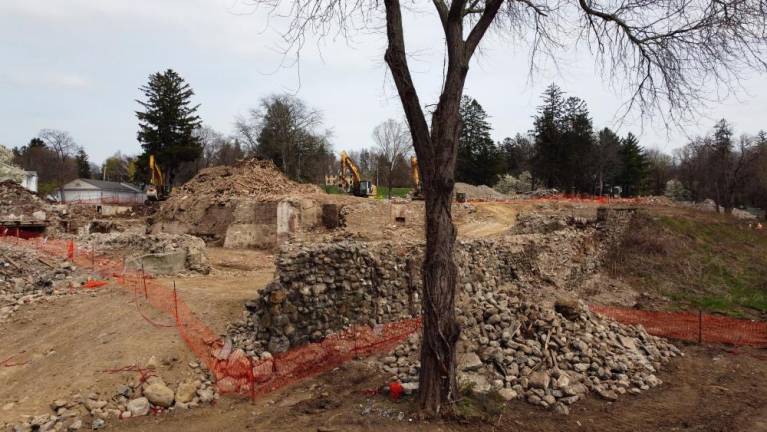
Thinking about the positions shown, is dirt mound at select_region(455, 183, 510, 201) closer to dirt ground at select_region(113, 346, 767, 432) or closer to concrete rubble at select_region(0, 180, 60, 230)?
concrete rubble at select_region(0, 180, 60, 230)

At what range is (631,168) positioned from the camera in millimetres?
48656

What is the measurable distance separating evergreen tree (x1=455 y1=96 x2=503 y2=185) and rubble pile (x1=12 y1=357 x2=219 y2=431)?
4127cm

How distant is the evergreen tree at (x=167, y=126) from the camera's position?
4200 centimetres

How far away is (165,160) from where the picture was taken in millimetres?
41875

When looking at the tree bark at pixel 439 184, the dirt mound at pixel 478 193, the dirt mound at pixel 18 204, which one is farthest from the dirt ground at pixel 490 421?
the dirt mound at pixel 478 193

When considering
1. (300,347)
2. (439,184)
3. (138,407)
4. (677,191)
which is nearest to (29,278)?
(138,407)

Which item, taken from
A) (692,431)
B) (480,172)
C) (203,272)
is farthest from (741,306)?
(480,172)

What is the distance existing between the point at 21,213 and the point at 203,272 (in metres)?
19.6

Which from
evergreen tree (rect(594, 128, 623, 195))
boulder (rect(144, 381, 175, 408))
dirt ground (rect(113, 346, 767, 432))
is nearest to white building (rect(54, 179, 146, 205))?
evergreen tree (rect(594, 128, 623, 195))

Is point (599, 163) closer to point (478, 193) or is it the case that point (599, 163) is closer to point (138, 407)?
point (478, 193)

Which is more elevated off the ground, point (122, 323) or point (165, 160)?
point (165, 160)

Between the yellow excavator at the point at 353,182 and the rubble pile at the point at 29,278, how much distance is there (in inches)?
656

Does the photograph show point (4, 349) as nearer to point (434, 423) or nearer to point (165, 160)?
point (434, 423)

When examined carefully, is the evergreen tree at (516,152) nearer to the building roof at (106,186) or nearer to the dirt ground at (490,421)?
the building roof at (106,186)
